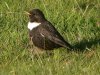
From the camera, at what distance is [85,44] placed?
8.68 metres

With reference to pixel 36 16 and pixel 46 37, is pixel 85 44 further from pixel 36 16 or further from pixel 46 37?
pixel 36 16

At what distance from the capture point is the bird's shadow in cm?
853

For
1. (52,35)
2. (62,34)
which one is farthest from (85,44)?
(52,35)

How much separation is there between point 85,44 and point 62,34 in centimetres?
53

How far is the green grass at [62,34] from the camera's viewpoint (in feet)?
23.7

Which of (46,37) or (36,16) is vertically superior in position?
(36,16)

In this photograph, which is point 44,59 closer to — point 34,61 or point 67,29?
point 34,61

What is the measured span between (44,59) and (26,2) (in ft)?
9.00

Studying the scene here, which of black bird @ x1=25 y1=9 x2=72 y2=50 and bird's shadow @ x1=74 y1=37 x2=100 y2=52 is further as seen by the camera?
bird's shadow @ x1=74 y1=37 x2=100 y2=52

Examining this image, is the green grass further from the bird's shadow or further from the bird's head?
the bird's head

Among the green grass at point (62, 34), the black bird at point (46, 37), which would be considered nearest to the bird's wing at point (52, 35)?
the black bird at point (46, 37)

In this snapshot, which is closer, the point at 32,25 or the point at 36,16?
the point at 32,25

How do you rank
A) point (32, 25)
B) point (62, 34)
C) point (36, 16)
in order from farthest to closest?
point (62, 34) → point (36, 16) → point (32, 25)

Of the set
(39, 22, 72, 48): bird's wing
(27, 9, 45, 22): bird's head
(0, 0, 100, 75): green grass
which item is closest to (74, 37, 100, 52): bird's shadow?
A: (0, 0, 100, 75): green grass
